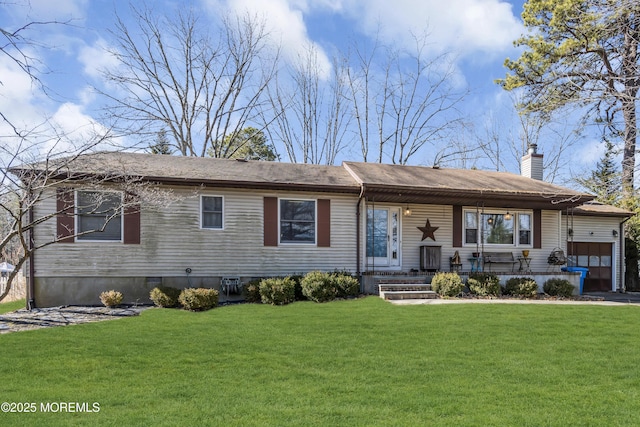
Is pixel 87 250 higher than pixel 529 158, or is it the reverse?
pixel 529 158

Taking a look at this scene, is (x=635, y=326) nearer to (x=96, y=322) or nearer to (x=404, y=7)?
(x=96, y=322)

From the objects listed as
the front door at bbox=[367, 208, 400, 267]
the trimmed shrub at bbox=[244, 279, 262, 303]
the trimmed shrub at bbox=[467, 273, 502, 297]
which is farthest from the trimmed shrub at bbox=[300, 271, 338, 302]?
the trimmed shrub at bbox=[467, 273, 502, 297]

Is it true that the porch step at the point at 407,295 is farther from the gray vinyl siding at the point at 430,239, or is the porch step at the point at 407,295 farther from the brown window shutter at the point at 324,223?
the brown window shutter at the point at 324,223

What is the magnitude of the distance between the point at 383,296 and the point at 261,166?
563 centimetres

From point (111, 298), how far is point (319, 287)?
499cm

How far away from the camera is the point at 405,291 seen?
10.4 meters

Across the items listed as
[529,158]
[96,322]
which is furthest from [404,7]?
[96,322]

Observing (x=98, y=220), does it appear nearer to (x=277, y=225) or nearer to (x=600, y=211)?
(x=277, y=225)

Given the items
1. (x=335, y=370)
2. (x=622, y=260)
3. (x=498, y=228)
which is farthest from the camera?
(x=622, y=260)

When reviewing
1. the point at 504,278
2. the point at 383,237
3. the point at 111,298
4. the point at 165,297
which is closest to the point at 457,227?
the point at 504,278

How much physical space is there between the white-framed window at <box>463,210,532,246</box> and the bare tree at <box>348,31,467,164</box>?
13.0 m

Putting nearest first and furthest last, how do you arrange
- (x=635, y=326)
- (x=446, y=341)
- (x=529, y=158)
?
1. (x=446, y=341)
2. (x=635, y=326)
3. (x=529, y=158)

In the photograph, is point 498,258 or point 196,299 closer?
point 196,299

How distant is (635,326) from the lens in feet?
24.0
